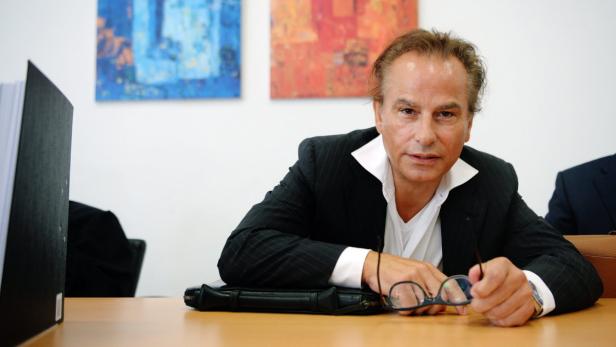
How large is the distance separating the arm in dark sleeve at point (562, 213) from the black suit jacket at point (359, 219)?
109 cm

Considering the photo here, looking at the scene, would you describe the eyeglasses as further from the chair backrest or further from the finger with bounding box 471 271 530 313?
the chair backrest

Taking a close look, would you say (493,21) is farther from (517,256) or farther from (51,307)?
(51,307)

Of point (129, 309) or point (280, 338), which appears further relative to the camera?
point (129, 309)

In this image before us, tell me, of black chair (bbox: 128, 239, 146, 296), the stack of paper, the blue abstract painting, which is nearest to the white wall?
the blue abstract painting

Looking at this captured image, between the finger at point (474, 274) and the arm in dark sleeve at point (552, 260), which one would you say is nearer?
the finger at point (474, 274)

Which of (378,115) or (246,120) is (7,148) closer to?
(378,115)

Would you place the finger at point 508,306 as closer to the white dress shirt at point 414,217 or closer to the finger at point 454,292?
the finger at point 454,292

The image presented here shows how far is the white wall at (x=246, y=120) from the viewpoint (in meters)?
3.28

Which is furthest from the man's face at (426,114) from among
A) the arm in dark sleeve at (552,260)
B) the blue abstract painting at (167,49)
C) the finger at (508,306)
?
the blue abstract painting at (167,49)

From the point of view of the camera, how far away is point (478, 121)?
11.0ft

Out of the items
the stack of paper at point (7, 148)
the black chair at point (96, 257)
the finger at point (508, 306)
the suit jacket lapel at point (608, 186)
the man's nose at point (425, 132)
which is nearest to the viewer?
the stack of paper at point (7, 148)

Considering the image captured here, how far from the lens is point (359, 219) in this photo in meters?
1.70

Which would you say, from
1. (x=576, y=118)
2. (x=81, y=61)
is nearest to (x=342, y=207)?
(x=576, y=118)

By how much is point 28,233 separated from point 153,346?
0.25 m
